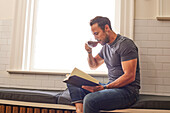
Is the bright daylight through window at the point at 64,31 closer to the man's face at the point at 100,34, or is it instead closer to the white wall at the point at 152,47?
the white wall at the point at 152,47

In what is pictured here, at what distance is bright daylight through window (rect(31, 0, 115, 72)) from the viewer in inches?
110

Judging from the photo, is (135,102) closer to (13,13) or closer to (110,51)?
(110,51)

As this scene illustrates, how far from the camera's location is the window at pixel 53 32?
2.80 meters

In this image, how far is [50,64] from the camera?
113 inches

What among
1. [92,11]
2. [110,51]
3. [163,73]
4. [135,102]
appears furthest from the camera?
[92,11]

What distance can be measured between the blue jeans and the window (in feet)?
3.48

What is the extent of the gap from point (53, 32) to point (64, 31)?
0.60 ft

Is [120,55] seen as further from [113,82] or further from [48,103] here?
[48,103]

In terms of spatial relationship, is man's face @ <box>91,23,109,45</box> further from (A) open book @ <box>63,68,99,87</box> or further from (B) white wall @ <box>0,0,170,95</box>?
(B) white wall @ <box>0,0,170,95</box>

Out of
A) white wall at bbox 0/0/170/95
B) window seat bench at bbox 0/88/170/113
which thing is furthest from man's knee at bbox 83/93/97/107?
white wall at bbox 0/0/170/95

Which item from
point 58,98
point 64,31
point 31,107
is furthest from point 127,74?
point 64,31

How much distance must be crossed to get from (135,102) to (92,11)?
5.14 ft

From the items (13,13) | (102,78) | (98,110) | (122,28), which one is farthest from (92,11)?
(98,110)

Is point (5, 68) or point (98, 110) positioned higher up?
point (5, 68)
